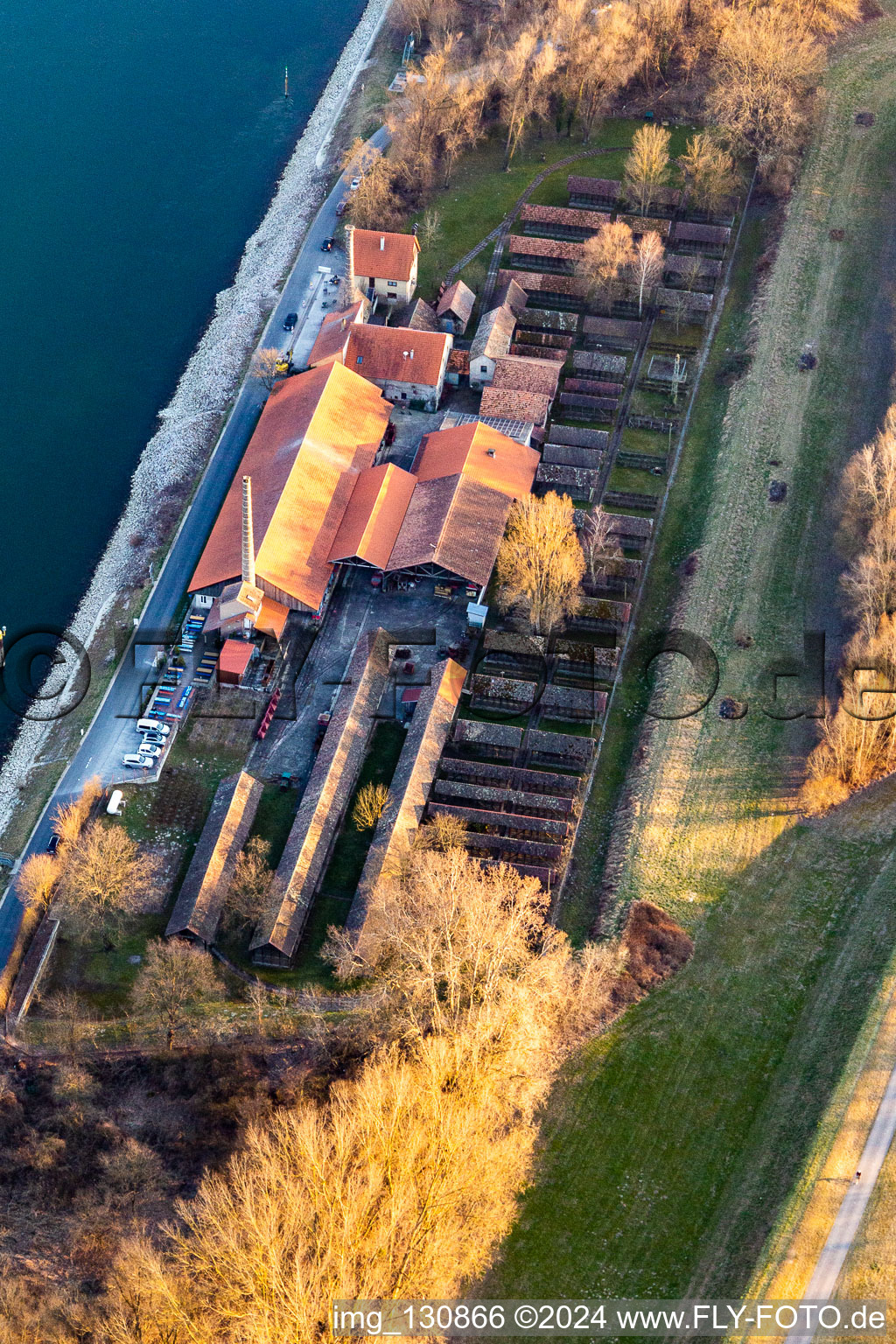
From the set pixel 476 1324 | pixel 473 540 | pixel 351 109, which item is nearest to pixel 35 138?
pixel 351 109

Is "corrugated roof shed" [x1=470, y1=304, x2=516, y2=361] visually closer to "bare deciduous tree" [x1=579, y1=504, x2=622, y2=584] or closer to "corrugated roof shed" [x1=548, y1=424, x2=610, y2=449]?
"corrugated roof shed" [x1=548, y1=424, x2=610, y2=449]

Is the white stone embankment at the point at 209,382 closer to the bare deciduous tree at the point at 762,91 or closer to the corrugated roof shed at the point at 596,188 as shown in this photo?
the corrugated roof shed at the point at 596,188

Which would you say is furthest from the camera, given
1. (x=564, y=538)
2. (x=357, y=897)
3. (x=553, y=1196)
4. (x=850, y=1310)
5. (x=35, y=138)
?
(x=35, y=138)

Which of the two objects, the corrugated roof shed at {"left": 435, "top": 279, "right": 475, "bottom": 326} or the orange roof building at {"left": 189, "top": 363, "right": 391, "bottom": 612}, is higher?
the corrugated roof shed at {"left": 435, "top": 279, "right": 475, "bottom": 326}

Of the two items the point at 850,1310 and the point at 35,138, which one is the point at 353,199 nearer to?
the point at 35,138

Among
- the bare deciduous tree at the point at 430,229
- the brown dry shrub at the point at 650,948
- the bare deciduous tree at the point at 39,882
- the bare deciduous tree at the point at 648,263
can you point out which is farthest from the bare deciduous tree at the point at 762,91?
the bare deciduous tree at the point at 39,882

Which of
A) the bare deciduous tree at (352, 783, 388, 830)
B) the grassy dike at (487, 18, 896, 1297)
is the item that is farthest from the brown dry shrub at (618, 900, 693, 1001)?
the bare deciduous tree at (352, 783, 388, 830)
